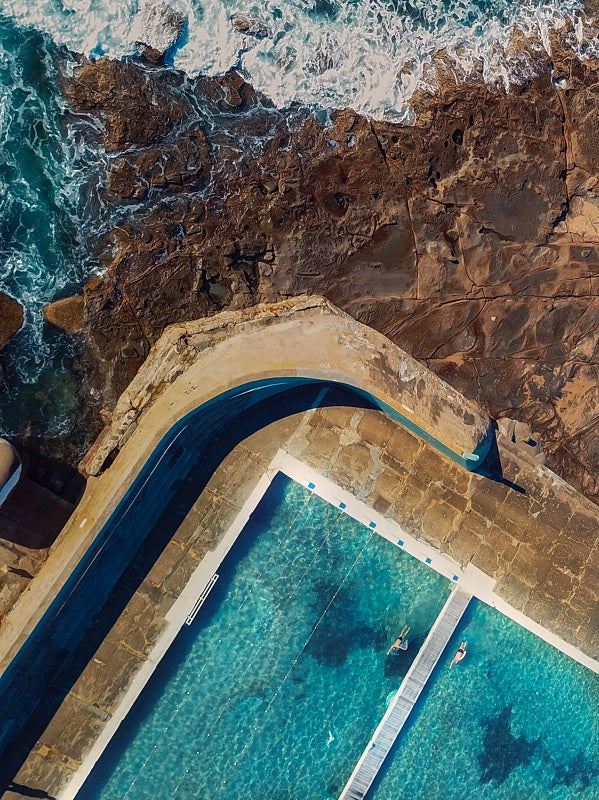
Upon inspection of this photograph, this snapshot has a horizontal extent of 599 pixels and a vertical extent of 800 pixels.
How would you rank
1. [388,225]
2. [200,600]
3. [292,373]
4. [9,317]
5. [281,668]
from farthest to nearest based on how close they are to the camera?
[388,225], [9,317], [281,668], [200,600], [292,373]

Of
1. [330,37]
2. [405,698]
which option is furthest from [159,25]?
[405,698]

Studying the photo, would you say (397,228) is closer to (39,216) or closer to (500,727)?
(39,216)

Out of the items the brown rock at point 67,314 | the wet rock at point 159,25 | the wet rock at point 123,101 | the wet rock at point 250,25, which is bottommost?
the brown rock at point 67,314

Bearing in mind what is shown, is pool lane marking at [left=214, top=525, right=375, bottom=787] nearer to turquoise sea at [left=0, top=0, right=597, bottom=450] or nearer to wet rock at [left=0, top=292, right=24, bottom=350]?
turquoise sea at [left=0, top=0, right=597, bottom=450]

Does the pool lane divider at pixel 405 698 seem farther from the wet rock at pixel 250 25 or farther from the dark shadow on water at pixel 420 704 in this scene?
the wet rock at pixel 250 25

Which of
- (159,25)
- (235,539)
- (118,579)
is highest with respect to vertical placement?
(159,25)

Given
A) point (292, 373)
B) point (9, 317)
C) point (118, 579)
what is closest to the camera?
point (292, 373)

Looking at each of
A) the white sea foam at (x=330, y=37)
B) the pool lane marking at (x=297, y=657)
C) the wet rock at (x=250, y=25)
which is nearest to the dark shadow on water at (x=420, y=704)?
the pool lane marking at (x=297, y=657)
